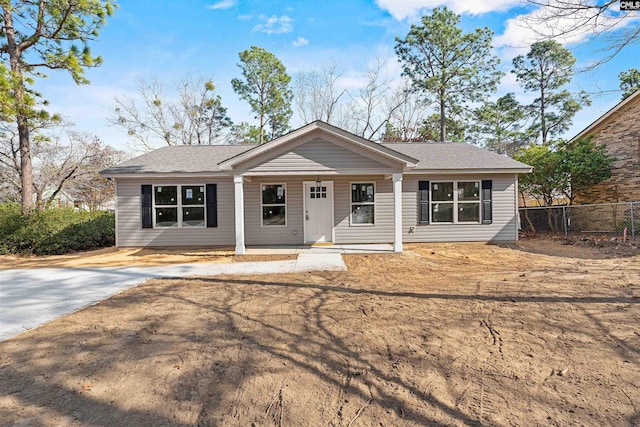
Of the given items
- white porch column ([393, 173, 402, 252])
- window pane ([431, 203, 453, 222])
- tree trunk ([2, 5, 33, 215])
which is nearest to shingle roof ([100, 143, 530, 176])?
window pane ([431, 203, 453, 222])

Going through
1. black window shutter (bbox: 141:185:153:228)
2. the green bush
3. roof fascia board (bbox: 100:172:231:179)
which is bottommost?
the green bush

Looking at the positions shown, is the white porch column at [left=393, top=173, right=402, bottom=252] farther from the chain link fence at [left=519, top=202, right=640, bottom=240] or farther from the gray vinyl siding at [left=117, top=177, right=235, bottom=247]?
the chain link fence at [left=519, top=202, right=640, bottom=240]

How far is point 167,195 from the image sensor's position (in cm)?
1062

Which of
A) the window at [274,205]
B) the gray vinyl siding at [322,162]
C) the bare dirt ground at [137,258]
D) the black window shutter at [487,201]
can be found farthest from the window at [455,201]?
the bare dirt ground at [137,258]

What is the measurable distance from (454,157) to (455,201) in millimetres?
1760

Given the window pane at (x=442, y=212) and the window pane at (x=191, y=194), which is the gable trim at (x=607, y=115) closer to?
the window pane at (x=442, y=212)

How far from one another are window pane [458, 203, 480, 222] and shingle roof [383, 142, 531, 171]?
1287 millimetres

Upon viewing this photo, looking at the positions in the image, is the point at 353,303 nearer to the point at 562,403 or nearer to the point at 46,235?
the point at 562,403

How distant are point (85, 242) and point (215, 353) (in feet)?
35.9

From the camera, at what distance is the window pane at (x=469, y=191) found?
10.9 metres

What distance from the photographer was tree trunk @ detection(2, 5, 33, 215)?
10188 millimetres

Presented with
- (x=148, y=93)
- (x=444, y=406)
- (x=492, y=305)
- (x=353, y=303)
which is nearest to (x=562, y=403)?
(x=444, y=406)

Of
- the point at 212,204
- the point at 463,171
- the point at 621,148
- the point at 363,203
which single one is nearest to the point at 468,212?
the point at 463,171

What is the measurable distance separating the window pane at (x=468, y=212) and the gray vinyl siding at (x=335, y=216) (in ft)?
7.95
